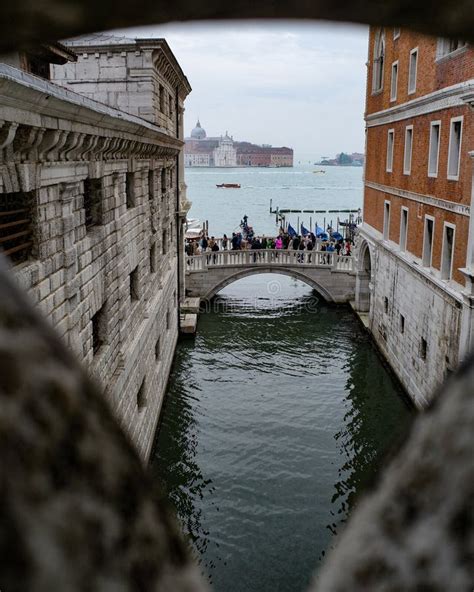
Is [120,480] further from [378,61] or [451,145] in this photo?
[378,61]

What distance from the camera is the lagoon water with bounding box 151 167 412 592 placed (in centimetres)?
1198

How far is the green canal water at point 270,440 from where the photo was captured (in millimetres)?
11945

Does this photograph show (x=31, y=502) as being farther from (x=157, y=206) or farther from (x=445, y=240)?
(x=157, y=206)

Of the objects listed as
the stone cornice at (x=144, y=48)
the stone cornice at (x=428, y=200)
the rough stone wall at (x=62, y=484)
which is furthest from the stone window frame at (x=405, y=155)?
the rough stone wall at (x=62, y=484)

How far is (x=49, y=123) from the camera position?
7004 millimetres

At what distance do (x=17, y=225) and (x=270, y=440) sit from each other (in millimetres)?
11302

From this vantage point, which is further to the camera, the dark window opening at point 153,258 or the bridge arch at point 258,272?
the bridge arch at point 258,272

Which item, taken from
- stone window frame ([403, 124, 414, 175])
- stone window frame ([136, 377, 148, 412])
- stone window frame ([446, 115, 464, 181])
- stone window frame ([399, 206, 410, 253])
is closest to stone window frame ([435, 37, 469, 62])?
stone window frame ([446, 115, 464, 181])

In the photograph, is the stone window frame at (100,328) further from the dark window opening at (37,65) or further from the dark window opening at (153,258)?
the dark window opening at (153,258)

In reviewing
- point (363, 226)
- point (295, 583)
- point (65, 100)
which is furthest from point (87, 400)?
point (363, 226)

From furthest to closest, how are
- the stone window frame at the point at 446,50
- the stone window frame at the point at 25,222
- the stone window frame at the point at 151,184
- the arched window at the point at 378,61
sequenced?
1. the arched window at the point at 378,61
2. the stone window frame at the point at 151,184
3. the stone window frame at the point at 446,50
4. the stone window frame at the point at 25,222

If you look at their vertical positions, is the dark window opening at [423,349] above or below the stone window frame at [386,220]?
below

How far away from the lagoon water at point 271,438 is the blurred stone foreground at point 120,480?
15.4 ft

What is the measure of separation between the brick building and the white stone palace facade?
7312mm
